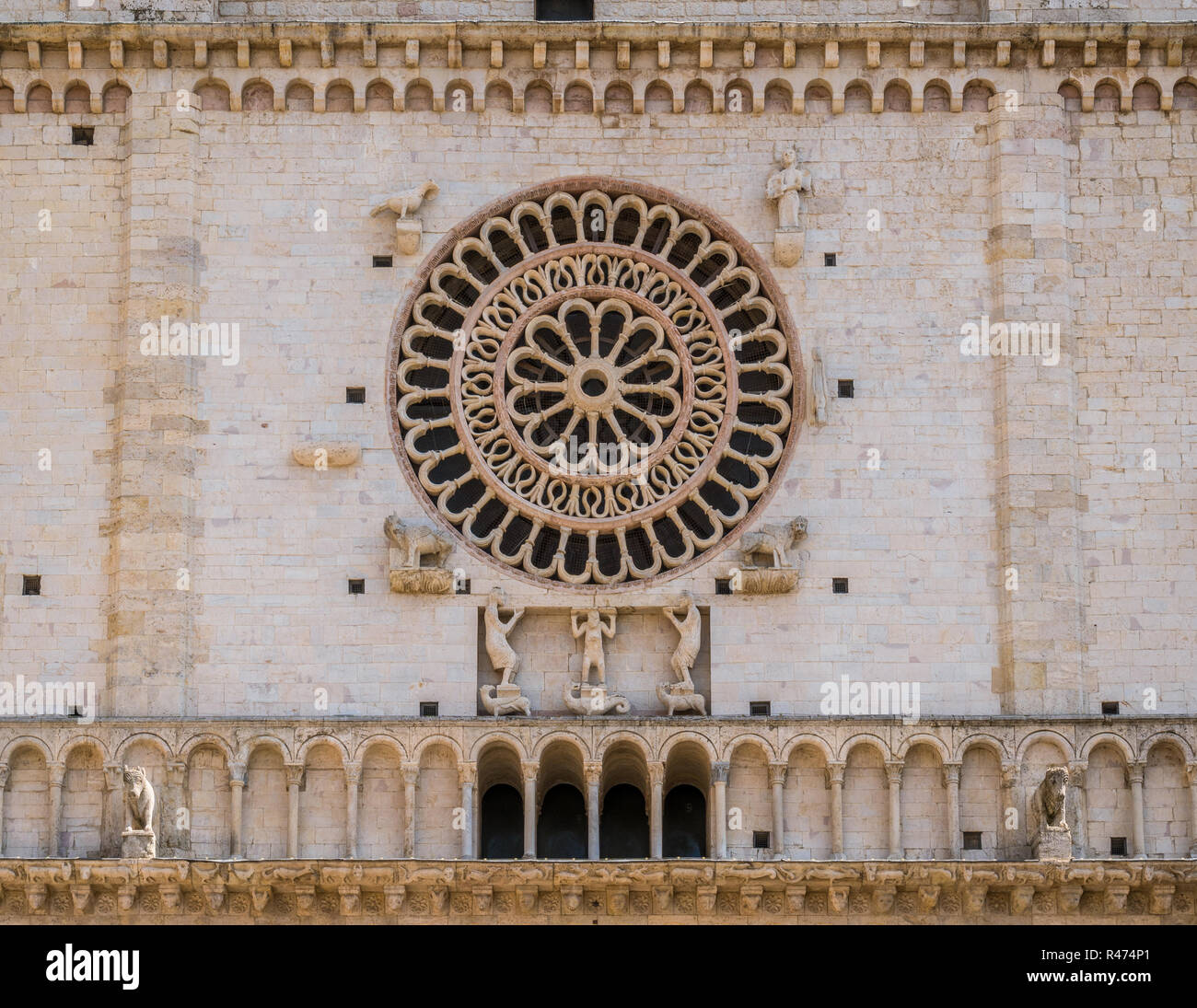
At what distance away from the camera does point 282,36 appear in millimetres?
28250

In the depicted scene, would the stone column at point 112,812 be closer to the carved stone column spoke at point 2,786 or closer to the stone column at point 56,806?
the stone column at point 56,806

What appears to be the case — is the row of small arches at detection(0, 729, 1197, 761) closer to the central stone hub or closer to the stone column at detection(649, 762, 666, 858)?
the stone column at detection(649, 762, 666, 858)

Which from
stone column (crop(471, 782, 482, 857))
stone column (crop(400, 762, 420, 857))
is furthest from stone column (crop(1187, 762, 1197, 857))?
stone column (crop(471, 782, 482, 857))

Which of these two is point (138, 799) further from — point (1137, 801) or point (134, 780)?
point (1137, 801)

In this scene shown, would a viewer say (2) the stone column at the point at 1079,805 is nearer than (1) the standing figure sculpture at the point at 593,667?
Yes

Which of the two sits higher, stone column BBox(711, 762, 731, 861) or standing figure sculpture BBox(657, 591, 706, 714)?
standing figure sculpture BBox(657, 591, 706, 714)

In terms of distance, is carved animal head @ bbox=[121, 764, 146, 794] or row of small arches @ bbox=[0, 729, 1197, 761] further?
row of small arches @ bbox=[0, 729, 1197, 761]

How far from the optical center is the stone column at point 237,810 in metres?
26.1

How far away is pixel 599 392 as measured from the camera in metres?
27.9

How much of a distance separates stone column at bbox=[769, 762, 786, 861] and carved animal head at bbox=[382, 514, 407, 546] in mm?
4072

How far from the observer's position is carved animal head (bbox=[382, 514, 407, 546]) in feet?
88.7

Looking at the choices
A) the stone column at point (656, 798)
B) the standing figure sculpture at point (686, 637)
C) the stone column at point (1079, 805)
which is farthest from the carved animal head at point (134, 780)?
the stone column at point (1079, 805)

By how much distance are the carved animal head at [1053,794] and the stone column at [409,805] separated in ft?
18.4

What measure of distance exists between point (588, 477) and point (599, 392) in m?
0.88
